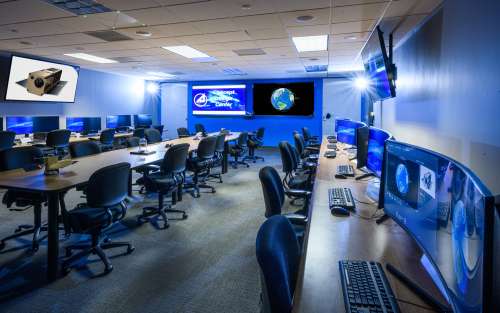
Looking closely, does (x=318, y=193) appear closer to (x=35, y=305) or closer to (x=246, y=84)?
(x=35, y=305)

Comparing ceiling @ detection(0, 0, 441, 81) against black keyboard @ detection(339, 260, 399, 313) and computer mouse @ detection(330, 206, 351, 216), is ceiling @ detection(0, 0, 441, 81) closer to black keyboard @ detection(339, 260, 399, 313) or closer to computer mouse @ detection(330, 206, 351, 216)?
computer mouse @ detection(330, 206, 351, 216)

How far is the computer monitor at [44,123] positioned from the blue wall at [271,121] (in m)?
5.56

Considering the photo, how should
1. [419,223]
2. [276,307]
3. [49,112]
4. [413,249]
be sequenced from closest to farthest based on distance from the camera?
[276,307] < [419,223] < [413,249] < [49,112]

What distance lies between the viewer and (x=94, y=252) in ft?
9.41

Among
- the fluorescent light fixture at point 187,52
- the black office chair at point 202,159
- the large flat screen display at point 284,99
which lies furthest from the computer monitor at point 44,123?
the large flat screen display at point 284,99

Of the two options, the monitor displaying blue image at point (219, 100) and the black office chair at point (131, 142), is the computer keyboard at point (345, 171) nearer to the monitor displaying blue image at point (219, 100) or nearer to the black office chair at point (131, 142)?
the black office chair at point (131, 142)

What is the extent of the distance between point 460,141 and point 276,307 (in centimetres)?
280

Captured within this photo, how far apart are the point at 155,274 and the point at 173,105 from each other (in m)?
10.6

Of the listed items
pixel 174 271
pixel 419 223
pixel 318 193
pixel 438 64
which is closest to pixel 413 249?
pixel 419 223

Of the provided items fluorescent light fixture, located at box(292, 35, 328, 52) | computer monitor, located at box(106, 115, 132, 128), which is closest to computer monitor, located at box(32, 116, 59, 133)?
computer monitor, located at box(106, 115, 132, 128)

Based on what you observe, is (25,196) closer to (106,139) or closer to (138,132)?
(106,139)

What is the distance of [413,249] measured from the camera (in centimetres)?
158

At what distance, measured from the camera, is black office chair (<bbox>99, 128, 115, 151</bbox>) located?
7.49 meters

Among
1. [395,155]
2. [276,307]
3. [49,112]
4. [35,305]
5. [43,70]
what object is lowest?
[35,305]
